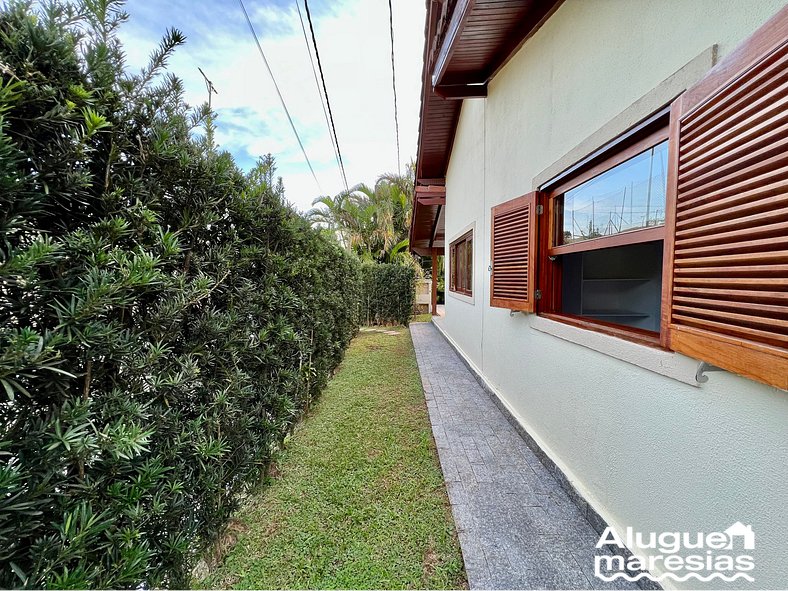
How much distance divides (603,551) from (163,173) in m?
3.38

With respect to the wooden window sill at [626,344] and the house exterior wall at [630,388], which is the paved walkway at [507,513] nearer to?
the house exterior wall at [630,388]

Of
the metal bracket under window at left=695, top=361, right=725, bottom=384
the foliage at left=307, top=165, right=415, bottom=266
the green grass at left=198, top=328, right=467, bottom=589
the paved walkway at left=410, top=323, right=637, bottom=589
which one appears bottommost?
the green grass at left=198, top=328, right=467, bottom=589

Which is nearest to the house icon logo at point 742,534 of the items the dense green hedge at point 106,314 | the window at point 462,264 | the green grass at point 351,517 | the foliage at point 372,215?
the green grass at point 351,517

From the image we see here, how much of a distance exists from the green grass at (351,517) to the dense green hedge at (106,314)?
1.37ft

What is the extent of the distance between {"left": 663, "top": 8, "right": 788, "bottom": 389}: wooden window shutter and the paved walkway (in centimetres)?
150

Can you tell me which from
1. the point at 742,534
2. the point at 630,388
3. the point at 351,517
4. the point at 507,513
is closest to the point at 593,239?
the point at 630,388

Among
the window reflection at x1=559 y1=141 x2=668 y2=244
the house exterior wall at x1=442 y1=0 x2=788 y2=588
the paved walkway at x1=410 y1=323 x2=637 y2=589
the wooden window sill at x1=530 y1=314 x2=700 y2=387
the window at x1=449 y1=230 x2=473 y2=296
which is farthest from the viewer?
the window at x1=449 y1=230 x2=473 y2=296

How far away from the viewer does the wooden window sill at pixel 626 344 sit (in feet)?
5.49

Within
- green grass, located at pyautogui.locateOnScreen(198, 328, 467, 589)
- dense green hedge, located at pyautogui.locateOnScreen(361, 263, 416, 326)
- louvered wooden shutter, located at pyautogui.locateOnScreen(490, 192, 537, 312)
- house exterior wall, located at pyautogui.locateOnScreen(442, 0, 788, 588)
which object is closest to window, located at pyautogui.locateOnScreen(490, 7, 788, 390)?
house exterior wall, located at pyautogui.locateOnScreen(442, 0, 788, 588)

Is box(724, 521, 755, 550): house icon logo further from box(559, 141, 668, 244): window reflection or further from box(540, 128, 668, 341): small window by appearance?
box(559, 141, 668, 244): window reflection

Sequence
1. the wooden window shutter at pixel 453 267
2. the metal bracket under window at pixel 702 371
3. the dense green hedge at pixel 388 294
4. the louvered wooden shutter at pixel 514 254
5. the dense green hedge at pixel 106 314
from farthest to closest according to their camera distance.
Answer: the dense green hedge at pixel 388 294, the wooden window shutter at pixel 453 267, the louvered wooden shutter at pixel 514 254, the metal bracket under window at pixel 702 371, the dense green hedge at pixel 106 314

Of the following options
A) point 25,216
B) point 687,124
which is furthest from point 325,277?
point 687,124

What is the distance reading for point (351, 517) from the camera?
8.08ft

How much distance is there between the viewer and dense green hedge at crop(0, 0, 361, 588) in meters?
1.09
